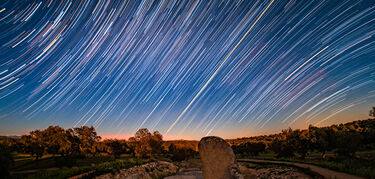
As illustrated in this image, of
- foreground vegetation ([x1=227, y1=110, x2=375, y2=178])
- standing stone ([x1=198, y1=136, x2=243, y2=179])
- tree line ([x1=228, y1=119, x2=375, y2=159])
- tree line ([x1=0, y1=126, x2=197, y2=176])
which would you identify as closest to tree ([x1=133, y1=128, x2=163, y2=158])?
tree line ([x1=0, y1=126, x2=197, y2=176])

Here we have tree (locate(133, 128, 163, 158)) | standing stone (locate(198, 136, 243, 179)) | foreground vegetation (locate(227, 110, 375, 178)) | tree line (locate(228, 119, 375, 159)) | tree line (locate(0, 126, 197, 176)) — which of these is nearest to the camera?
standing stone (locate(198, 136, 243, 179))

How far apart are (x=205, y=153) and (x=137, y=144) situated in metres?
41.2

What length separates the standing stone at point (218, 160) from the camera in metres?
9.99

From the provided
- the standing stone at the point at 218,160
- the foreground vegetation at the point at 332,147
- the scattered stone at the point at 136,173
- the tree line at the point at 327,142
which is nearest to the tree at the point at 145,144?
the scattered stone at the point at 136,173

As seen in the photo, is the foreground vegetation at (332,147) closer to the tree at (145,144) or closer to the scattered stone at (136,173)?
the scattered stone at (136,173)

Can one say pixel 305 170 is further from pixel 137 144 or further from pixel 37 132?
pixel 37 132

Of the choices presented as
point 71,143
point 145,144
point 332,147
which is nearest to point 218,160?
point 332,147

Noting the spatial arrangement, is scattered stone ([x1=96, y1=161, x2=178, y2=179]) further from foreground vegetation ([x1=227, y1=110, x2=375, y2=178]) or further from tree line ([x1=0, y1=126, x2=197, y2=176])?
foreground vegetation ([x1=227, y1=110, x2=375, y2=178])

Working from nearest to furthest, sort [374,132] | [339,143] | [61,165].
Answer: [339,143]
[61,165]
[374,132]

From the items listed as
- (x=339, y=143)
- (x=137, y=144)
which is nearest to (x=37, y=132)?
(x=137, y=144)

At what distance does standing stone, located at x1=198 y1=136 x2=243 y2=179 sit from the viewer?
9992 millimetres

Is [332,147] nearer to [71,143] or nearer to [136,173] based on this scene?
[136,173]

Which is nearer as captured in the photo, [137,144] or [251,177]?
[251,177]

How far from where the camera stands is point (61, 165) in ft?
102
